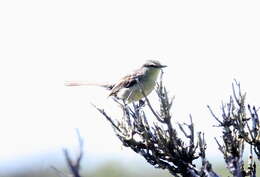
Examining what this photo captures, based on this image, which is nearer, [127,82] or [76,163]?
[76,163]

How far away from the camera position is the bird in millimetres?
8812

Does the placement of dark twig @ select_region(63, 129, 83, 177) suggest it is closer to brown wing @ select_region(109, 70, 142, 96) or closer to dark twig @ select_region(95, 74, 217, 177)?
dark twig @ select_region(95, 74, 217, 177)

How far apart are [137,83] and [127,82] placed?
0.54m

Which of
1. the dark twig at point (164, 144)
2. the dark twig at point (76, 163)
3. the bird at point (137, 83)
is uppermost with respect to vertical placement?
the bird at point (137, 83)

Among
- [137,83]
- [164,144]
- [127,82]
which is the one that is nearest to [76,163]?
[164,144]

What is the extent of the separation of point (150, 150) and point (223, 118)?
695 millimetres

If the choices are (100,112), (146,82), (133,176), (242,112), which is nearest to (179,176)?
(242,112)

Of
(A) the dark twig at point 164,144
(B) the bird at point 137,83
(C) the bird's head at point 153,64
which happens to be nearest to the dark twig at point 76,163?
(A) the dark twig at point 164,144

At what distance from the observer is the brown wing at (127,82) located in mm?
9402

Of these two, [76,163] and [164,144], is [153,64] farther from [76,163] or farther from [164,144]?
[76,163]

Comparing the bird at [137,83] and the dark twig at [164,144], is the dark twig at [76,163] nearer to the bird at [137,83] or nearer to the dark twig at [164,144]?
the dark twig at [164,144]

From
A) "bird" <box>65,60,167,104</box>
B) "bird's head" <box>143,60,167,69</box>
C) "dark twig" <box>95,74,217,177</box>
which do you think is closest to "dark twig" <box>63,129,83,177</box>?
"dark twig" <box>95,74,217,177</box>

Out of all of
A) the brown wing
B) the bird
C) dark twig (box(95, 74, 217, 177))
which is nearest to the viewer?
dark twig (box(95, 74, 217, 177))

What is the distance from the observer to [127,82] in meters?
9.51
